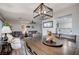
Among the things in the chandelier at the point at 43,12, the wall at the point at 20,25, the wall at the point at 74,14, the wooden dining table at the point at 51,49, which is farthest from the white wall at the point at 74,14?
the wall at the point at 20,25

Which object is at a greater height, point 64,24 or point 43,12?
point 43,12

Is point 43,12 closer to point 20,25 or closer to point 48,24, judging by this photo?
point 48,24

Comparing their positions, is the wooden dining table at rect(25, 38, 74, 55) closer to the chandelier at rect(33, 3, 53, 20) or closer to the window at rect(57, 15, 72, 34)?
the window at rect(57, 15, 72, 34)

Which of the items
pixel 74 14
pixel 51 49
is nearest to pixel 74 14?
pixel 74 14

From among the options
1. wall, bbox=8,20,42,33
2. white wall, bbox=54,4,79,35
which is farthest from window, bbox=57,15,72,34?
wall, bbox=8,20,42,33

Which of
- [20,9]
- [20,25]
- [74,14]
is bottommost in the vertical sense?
[20,25]

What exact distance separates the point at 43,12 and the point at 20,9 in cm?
41

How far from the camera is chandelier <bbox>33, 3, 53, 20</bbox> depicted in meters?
1.93

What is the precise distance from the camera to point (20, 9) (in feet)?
6.39
